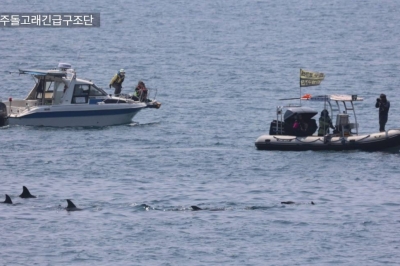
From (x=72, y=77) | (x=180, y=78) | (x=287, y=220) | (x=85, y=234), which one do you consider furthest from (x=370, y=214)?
(x=180, y=78)

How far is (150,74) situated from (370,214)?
144 feet

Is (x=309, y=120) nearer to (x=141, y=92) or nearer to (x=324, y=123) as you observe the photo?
(x=324, y=123)

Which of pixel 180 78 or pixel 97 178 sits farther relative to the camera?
pixel 180 78

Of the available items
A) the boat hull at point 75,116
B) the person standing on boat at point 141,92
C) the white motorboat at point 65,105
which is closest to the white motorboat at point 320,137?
the boat hull at point 75,116

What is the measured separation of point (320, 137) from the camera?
49.3 m

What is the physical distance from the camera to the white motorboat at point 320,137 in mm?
48750

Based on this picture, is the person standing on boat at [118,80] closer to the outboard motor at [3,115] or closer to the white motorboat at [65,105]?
the white motorboat at [65,105]

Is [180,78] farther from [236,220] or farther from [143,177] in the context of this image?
[236,220]

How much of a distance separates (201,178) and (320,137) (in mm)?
6305

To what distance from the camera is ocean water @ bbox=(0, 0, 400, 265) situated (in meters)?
35.6

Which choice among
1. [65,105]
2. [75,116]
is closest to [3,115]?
[65,105]

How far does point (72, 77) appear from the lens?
5656 cm

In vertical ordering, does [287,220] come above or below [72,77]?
below

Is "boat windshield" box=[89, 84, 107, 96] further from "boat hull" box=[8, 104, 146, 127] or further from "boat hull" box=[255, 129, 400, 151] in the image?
"boat hull" box=[255, 129, 400, 151]
